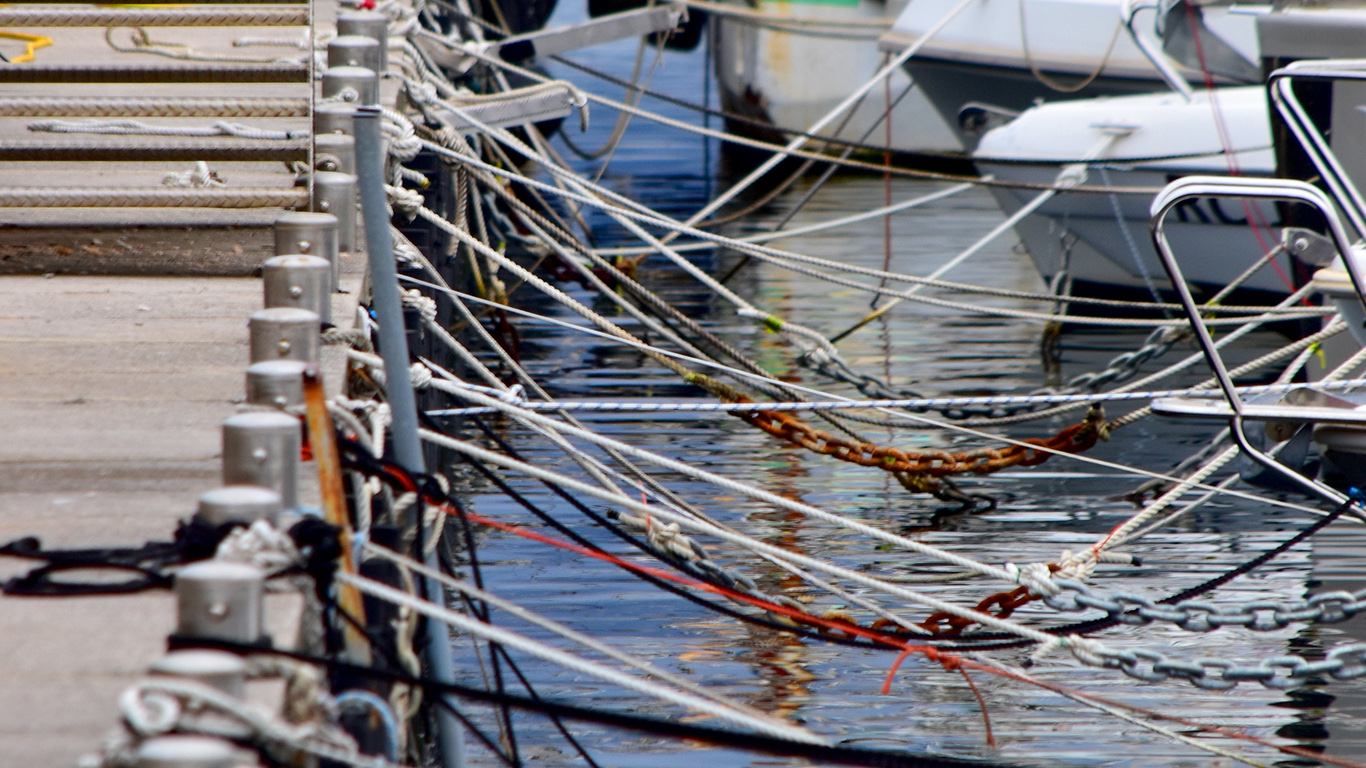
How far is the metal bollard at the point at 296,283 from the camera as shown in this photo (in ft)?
11.1

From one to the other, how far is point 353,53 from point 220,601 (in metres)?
3.88

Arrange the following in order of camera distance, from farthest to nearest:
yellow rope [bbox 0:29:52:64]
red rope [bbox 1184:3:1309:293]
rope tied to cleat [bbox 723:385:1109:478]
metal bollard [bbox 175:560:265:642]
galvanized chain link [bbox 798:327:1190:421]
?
red rope [bbox 1184:3:1309:293] → yellow rope [bbox 0:29:52:64] → galvanized chain link [bbox 798:327:1190:421] → rope tied to cleat [bbox 723:385:1109:478] → metal bollard [bbox 175:560:265:642]

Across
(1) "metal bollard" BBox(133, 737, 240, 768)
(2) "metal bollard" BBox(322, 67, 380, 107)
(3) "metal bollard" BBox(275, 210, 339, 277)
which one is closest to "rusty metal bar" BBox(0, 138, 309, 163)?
(2) "metal bollard" BBox(322, 67, 380, 107)

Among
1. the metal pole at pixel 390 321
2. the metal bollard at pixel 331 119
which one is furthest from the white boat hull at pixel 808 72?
the metal pole at pixel 390 321

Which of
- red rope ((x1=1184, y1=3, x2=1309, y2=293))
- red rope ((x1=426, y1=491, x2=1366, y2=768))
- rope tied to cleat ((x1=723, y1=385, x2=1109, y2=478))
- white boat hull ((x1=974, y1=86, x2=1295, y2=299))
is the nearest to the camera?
red rope ((x1=426, y1=491, x2=1366, y2=768))

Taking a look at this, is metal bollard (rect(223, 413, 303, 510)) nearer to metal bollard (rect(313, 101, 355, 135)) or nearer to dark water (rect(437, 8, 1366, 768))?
dark water (rect(437, 8, 1366, 768))

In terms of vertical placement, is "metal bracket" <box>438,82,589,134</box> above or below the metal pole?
above

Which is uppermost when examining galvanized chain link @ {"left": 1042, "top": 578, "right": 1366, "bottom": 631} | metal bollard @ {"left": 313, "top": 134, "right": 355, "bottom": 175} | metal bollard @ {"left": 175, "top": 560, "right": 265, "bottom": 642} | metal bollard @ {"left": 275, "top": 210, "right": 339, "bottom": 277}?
metal bollard @ {"left": 313, "top": 134, "right": 355, "bottom": 175}

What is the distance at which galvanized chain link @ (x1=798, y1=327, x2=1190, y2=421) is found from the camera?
6531mm

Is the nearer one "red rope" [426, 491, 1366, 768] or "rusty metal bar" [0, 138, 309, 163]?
"red rope" [426, 491, 1366, 768]

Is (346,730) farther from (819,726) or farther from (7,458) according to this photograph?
(819,726)

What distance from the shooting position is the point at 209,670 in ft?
6.35

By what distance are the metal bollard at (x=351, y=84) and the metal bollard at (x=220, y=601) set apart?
327 cm

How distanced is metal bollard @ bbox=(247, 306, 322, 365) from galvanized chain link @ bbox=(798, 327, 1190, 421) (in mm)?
3435
